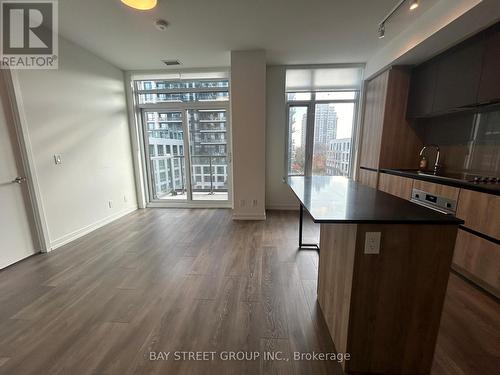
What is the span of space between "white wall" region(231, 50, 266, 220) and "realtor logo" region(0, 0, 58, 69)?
7.67 feet

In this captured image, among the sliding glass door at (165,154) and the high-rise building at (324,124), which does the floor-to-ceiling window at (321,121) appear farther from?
the sliding glass door at (165,154)

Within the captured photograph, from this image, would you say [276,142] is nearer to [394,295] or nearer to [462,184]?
[462,184]

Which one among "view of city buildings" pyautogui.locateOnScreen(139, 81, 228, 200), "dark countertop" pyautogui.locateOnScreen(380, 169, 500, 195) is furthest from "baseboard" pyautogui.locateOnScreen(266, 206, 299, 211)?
"dark countertop" pyautogui.locateOnScreen(380, 169, 500, 195)

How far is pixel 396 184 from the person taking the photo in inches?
116

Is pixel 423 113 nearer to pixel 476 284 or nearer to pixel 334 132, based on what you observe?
pixel 334 132

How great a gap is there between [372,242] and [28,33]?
166 inches

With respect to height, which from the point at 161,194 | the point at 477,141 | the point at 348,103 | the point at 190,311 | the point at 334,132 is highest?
the point at 348,103

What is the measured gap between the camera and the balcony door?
4.32m

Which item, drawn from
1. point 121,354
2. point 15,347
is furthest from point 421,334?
point 15,347

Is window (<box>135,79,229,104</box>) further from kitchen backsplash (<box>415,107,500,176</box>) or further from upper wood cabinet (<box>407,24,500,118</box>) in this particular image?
kitchen backsplash (<box>415,107,500,176</box>)

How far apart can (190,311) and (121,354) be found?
0.51 metres

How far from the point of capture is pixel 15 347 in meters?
1.38

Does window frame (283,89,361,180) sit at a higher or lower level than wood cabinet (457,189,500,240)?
higher

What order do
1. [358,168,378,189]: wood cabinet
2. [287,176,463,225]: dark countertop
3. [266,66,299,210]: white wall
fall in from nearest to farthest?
[287,176,463,225]: dark countertop, [358,168,378,189]: wood cabinet, [266,66,299,210]: white wall
